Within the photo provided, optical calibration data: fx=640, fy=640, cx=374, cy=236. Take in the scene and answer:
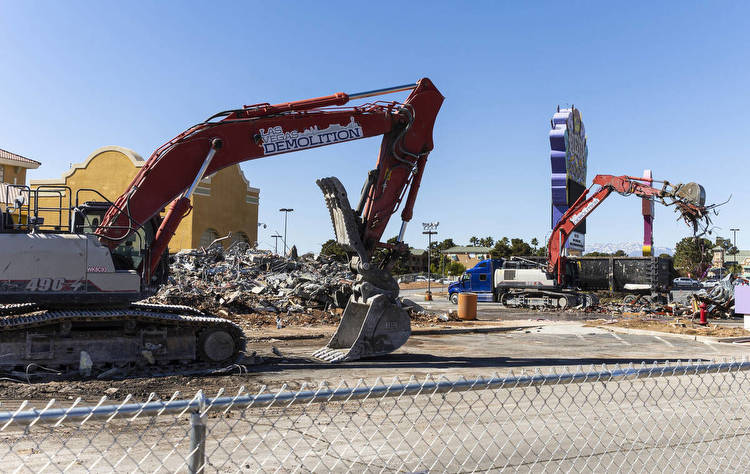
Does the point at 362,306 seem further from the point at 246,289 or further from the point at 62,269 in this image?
the point at 246,289

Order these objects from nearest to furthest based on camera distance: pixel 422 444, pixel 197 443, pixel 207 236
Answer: pixel 197 443 < pixel 422 444 < pixel 207 236

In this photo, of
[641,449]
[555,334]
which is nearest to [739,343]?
[555,334]

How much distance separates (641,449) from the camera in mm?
6285

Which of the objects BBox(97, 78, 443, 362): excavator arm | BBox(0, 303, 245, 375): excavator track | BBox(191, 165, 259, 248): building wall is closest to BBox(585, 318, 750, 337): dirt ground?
BBox(97, 78, 443, 362): excavator arm

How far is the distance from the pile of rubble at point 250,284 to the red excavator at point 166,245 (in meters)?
1.96

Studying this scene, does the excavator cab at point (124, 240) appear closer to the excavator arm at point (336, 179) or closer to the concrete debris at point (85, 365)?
the excavator arm at point (336, 179)

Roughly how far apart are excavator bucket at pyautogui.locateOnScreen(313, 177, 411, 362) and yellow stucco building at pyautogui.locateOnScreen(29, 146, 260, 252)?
1208 inches

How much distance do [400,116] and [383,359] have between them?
202 inches

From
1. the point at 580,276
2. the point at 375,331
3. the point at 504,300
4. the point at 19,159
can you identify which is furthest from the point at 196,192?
the point at 375,331

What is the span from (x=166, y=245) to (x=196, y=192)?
34.1m

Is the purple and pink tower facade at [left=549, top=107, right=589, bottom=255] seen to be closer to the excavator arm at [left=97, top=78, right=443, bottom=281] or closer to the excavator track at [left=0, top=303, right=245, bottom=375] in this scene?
the excavator arm at [left=97, top=78, right=443, bottom=281]

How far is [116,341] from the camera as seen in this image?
10.8 m

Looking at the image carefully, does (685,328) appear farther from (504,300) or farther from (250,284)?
(250,284)

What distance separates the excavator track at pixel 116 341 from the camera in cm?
1020
